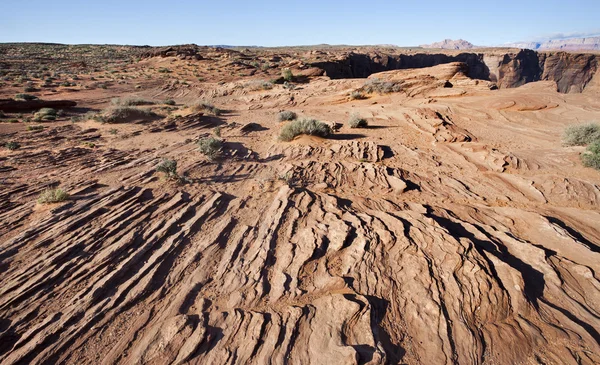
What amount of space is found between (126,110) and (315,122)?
10.5 metres

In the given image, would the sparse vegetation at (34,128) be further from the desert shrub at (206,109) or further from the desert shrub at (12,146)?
the desert shrub at (206,109)

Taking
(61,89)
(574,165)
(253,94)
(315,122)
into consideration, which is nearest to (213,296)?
(315,122)

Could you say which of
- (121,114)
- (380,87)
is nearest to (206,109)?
(121,114)

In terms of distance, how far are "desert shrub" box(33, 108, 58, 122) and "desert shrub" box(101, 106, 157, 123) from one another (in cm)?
285

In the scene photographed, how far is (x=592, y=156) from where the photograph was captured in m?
9.74

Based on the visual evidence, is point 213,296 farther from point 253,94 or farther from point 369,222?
point 253,94

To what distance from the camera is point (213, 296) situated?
4.93 meters

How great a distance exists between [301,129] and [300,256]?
8419mm

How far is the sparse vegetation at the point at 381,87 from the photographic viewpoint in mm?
22109

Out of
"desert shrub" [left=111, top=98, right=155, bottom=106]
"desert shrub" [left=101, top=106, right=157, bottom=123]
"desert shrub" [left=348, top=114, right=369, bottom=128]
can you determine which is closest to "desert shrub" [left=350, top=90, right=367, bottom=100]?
"desert shrub" [left=348, top=114, right=369, bottom=128]

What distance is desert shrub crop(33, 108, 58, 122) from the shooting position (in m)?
15.0

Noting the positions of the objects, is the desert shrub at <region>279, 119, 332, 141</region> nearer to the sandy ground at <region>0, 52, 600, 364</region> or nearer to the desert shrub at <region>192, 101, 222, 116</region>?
the sandy ground at <region>0, 52, 600, 364</region>

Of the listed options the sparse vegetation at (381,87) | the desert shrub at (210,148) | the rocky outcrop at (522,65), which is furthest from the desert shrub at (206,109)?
the rocky outcrop at (522,65)

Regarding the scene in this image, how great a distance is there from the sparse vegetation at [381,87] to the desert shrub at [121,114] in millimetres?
16245
